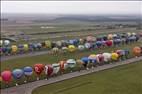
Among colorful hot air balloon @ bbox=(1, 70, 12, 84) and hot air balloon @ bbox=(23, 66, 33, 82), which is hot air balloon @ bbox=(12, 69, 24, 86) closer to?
colorful hot air balloon @ bbox=(1, 70, 12, 84)

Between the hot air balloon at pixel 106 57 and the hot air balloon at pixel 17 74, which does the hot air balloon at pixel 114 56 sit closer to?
the hot air balloon at pixel 106 57

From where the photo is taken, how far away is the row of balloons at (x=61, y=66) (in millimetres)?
60625

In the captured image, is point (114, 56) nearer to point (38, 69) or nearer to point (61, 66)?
point (61, 66)

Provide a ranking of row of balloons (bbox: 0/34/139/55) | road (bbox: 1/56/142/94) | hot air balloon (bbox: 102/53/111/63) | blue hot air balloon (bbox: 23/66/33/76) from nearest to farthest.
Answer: road (bbox: 1/56/142/94), blue hot air balloon (bbox: 23/66/33/76), hot air balloon (bbox: 102/53/111/63), row of balloons (bbox: 0/34/139/55)

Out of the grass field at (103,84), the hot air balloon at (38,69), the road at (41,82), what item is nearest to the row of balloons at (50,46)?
the road at (41,82)

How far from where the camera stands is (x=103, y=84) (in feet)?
199

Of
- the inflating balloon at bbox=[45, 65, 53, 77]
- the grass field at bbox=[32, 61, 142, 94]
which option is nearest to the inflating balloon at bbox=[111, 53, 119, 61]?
the grass field at bbox=[32, 61, 142, 94]

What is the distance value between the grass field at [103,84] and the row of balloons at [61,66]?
555cm

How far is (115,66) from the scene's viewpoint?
260 ft

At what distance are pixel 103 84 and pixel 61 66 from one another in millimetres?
13915

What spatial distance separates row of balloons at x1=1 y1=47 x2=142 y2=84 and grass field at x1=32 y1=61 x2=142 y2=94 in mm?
5547

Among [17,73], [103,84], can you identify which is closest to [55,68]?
[17,73]

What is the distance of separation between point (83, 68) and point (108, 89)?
65.0 ft

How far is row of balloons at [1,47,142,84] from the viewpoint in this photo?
60.6m
